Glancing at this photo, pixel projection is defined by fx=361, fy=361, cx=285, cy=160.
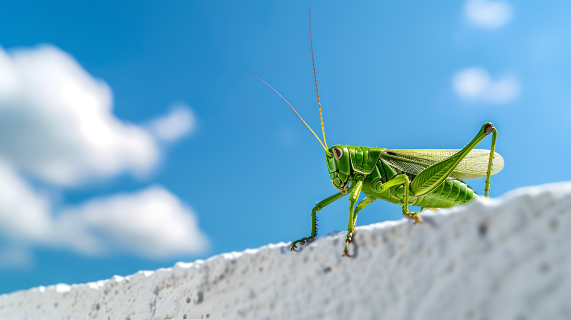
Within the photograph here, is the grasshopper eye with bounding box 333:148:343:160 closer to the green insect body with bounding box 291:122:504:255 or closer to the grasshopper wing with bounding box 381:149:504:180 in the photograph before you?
the green insect body with bounding box 291:122:504:255

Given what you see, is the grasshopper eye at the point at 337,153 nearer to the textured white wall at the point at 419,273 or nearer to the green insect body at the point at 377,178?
the green insect body at the point at 377,178

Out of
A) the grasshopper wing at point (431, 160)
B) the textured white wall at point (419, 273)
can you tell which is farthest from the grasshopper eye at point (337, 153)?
the textured white wall at point (419, 273)

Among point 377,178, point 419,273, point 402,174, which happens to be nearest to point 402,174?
point 402,174

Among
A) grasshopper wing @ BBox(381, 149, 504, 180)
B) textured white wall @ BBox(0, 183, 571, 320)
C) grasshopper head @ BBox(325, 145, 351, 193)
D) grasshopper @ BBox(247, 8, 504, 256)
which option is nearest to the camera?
textured white wall @ BBox(0, 183, 571, 320)

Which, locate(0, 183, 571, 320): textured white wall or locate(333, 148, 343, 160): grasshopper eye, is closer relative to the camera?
locate(0, 183, 571, 320): textured white wall

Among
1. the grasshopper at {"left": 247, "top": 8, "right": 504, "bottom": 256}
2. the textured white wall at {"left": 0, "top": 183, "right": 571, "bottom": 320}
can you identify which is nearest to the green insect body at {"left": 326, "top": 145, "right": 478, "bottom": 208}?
the grasshopper at {"left": 247, "top": 8, "right": 504, "bottom": 256}

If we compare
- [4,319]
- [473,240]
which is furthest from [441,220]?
[4,319]
